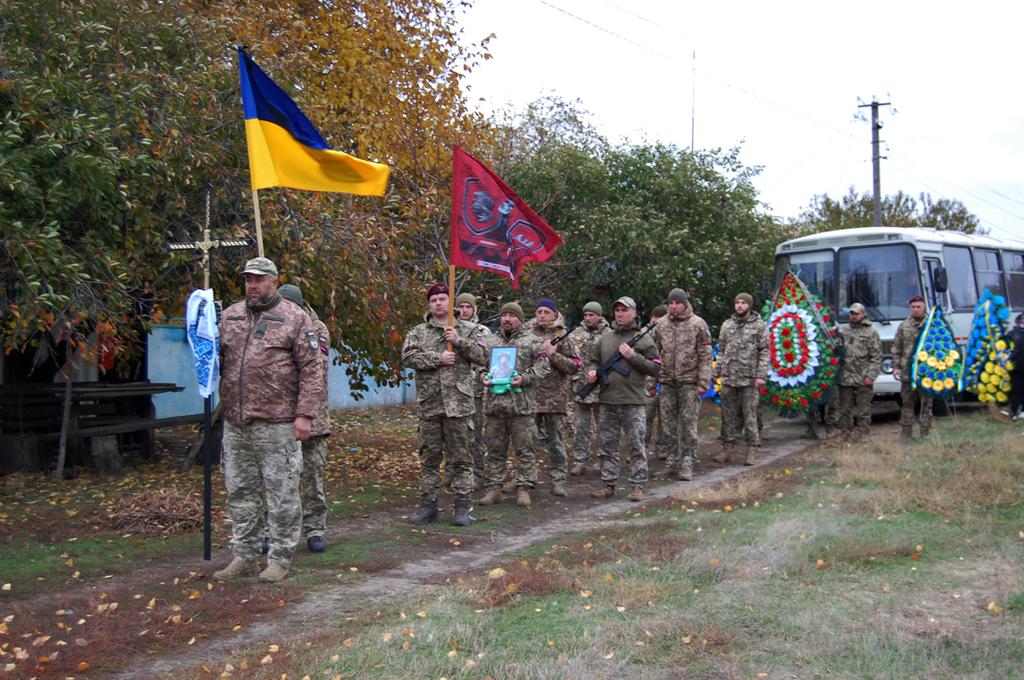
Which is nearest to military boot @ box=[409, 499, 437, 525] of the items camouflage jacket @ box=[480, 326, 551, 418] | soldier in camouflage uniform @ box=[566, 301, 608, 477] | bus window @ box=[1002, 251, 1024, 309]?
camouflage jacket @ box=[480, 326, 551, 418]

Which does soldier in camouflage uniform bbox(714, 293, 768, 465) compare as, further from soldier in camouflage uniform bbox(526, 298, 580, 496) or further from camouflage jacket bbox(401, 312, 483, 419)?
camouflage jacket bbox(401, 312, 483, 419)

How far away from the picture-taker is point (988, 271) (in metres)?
19.6

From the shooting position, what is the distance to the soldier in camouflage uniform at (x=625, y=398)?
32.6 ft

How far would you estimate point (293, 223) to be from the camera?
10828 mm

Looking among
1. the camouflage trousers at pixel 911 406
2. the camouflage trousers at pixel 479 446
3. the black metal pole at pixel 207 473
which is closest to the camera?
the black metal pole at pixel 207 473

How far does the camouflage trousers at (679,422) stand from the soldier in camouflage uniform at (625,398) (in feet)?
5.04

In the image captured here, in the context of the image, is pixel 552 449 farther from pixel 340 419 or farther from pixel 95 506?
pixel 340 419

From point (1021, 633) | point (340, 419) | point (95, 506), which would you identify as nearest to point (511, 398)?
point (95, 506)

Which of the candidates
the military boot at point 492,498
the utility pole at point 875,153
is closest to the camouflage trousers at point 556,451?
the military boot at point 492,498

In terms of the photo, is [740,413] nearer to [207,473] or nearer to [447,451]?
[447,451]

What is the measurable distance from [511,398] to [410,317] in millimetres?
2926

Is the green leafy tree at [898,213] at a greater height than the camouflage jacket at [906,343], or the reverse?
the green leafy tree at [898,213]

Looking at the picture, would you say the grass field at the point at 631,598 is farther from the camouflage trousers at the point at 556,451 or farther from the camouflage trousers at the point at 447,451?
the camouflage trousers at the point at 556,451

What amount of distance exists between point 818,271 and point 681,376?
6.76 m
